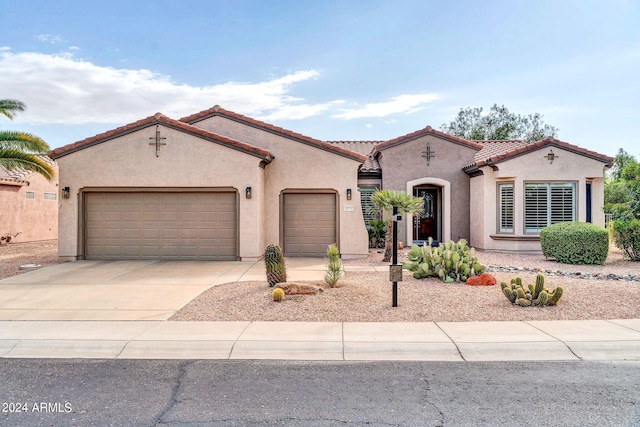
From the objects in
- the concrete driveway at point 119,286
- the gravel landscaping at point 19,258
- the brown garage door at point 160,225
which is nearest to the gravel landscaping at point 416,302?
the concrete driveway at point 119,286

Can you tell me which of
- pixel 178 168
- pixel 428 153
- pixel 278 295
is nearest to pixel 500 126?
pixel 428 153

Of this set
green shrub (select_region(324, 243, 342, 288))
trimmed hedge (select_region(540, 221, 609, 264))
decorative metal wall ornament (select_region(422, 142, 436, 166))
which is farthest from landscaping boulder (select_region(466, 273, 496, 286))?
decorative metal wall ornament (select_region(422, 142, 436, 166))

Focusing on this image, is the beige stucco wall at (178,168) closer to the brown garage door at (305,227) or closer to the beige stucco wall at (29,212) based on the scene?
the brown garage door at (305,227)

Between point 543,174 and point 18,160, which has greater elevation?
point 18,160

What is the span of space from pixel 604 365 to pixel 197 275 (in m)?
9.07

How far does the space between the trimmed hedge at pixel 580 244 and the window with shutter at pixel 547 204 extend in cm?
236

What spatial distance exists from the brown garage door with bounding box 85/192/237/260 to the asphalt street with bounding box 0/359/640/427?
909 centimetres

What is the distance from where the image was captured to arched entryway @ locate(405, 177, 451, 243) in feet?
62.3

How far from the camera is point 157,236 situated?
15.0 meters

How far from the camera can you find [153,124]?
14.5 m

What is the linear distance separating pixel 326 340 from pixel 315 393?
1.68 metres

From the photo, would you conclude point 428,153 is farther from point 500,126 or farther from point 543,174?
point 500,126

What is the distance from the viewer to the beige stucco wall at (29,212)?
2210 centimetres

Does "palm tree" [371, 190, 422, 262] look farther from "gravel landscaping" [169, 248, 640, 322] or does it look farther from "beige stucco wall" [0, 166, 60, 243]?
"beige stucco wall" [0, 166, 60, 243]
